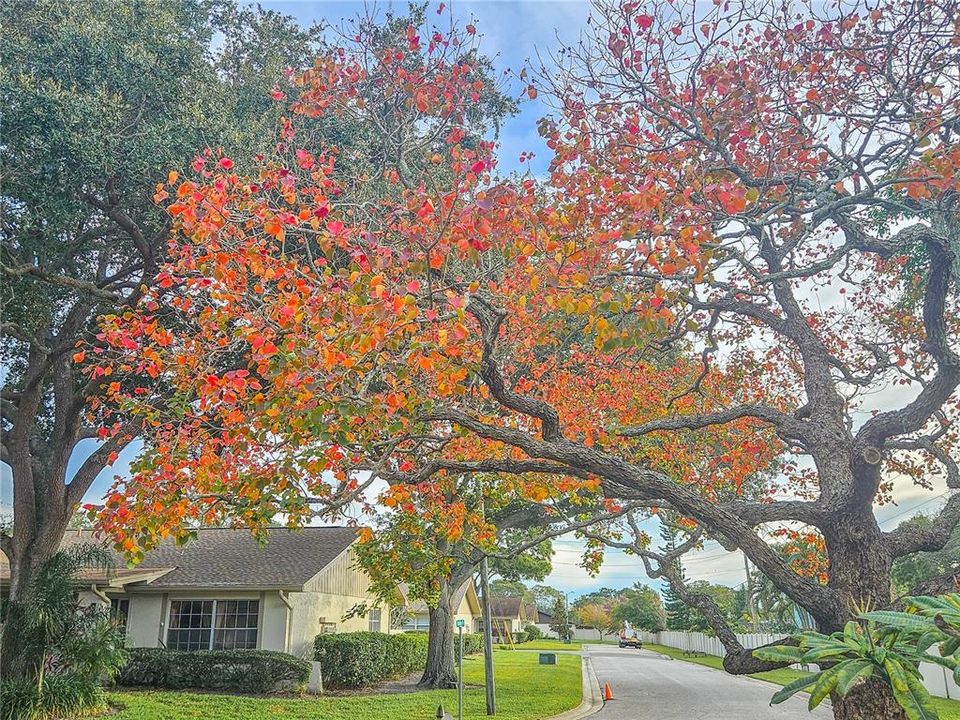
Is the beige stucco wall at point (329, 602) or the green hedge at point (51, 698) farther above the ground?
the beige stucco wall at point (329, 602)

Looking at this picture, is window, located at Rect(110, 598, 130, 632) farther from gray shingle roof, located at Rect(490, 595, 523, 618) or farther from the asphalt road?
gray shingle roof, located at Rect(490, 595, 523, 618)

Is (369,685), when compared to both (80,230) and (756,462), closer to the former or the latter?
(756,462)

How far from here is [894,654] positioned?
4.56 meters

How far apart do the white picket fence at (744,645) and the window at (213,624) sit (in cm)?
1292

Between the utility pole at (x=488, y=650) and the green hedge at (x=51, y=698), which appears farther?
the utility pole at (x=488, y=650)

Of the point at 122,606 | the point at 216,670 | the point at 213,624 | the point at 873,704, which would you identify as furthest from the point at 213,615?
the point at 873,704

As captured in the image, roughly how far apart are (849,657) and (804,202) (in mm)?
5288

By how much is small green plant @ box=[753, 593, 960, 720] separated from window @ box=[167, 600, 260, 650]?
16.8m

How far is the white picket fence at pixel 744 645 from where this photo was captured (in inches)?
678

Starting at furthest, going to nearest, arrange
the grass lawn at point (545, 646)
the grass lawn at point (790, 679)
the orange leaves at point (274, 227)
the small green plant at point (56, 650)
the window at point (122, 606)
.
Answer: the grass lawn at point (545, 646)
the window at point (122, 606)
the grass lawn at point (790, 679)
the small green plant at point (56, 650)
the orange leaves at point (274, 227)

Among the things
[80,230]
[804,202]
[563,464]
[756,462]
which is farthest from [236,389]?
[756,462]

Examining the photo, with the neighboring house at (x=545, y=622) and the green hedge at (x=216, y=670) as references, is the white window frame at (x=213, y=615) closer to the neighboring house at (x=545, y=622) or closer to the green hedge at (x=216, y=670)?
the green hedge at (x=216, y=670)

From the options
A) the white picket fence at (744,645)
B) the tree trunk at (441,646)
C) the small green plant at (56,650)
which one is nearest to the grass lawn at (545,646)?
the white picket fence at (744,645)

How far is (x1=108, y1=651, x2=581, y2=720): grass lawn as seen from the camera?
44.4ft
